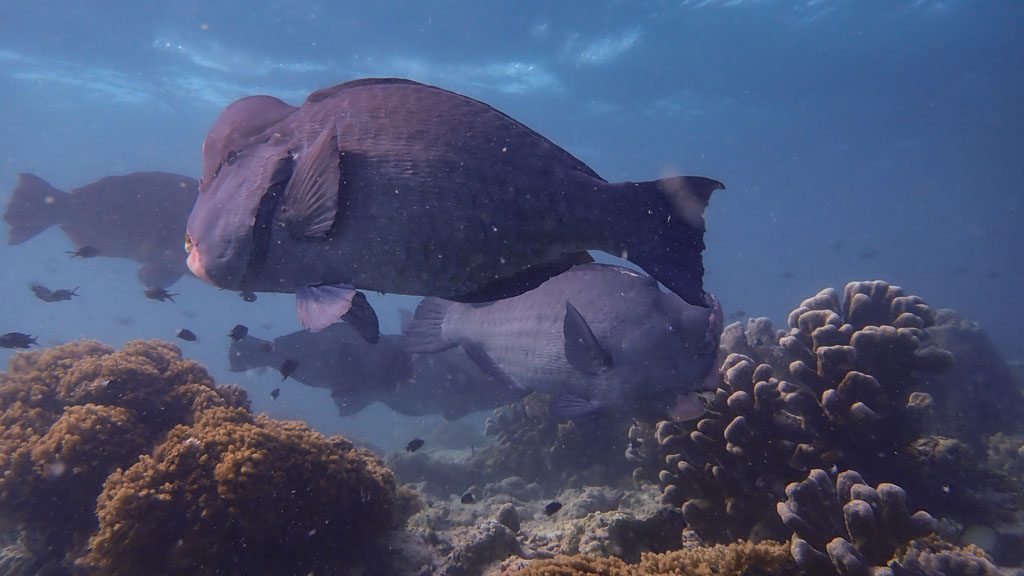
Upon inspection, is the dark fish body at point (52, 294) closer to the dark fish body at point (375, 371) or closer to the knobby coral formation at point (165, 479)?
the dark fish body at point (375, 371)

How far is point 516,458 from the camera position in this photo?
27.2 ft

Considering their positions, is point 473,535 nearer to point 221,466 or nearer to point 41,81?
point 221,466

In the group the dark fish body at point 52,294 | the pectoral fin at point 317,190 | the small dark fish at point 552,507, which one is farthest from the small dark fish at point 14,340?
the pectoral fin at point 317,190

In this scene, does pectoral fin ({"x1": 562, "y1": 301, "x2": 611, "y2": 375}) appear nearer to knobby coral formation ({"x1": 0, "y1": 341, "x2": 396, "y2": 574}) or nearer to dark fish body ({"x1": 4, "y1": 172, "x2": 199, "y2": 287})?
knobby coral formation ({"x1": 0, "y1": 341, "x2": 396, "y2": 574})

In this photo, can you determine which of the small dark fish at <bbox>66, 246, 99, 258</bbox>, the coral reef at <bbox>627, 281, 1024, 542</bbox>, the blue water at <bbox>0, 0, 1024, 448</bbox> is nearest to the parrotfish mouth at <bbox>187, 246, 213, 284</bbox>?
the coral reef at <bbox>627, 281, 1024, 542</bbox>

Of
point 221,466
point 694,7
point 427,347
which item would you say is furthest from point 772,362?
point 694,7

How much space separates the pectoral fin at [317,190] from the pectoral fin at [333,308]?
256 millimetres

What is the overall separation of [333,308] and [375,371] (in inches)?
329

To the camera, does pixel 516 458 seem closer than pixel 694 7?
Yes

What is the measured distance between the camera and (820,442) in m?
4.13

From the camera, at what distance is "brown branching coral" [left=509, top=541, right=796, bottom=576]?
2.51 metres

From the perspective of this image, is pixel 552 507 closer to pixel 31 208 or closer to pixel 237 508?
pixel 237 508

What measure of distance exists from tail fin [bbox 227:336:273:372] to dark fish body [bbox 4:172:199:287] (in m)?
2.85

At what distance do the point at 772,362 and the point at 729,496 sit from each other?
108 inches
